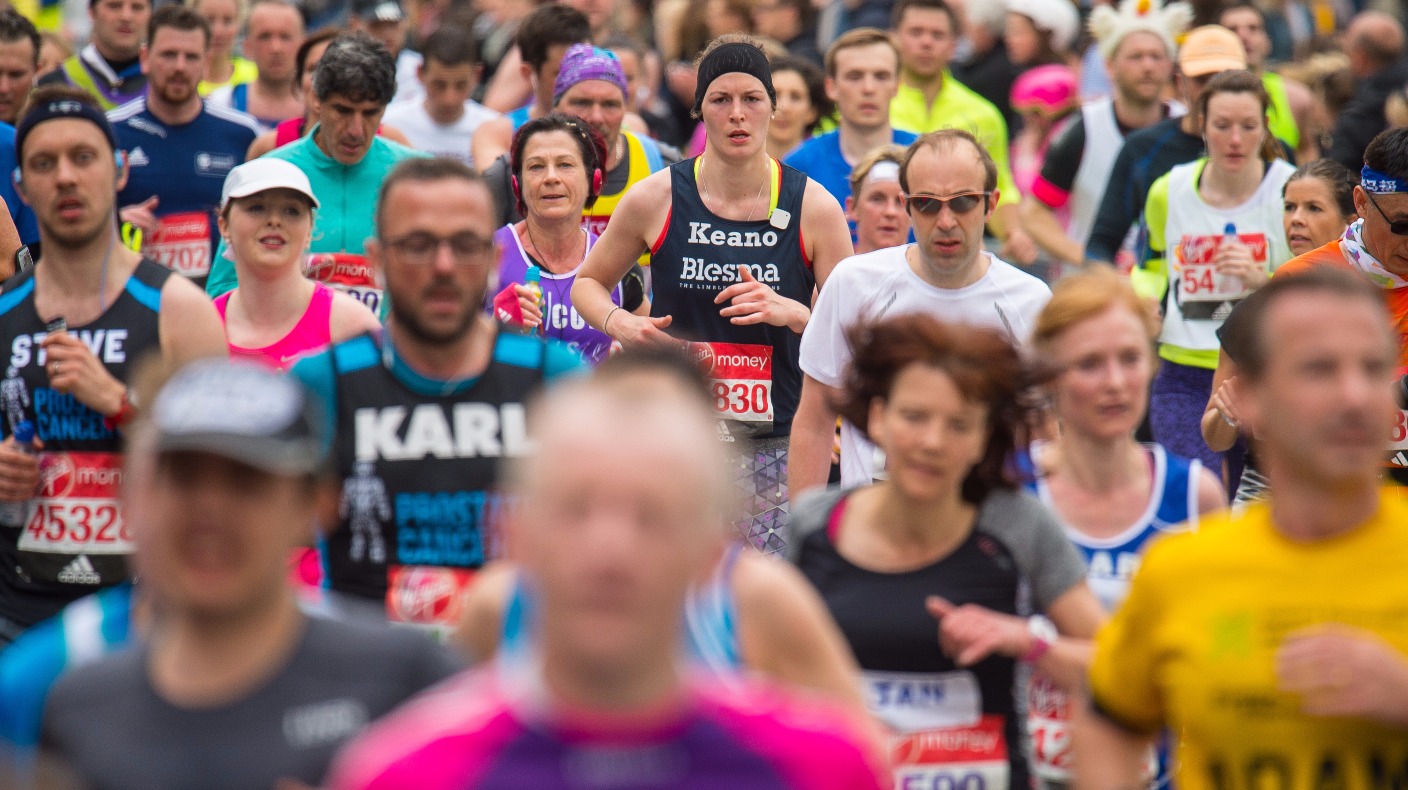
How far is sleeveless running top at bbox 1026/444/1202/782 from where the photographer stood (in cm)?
451

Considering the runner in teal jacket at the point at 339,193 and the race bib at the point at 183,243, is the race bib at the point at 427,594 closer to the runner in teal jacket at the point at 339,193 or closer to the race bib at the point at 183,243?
the runner in teal jacket at the point at 339,193

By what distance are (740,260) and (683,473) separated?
483 cm

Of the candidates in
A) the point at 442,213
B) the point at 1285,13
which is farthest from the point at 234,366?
the point at 1285,13

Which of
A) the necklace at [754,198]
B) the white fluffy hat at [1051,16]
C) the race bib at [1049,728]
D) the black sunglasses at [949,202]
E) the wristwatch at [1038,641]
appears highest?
the white fluffy hat at [1051,16]

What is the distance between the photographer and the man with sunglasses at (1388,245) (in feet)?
21.1

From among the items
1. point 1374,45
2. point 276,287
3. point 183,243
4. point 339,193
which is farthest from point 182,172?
point 1374,45

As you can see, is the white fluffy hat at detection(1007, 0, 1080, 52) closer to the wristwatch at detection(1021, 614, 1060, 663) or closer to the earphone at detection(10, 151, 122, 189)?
the earphone at detection(10, 151, 122, 189)

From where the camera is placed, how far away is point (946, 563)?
13.5ft

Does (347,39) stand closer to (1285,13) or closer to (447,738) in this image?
(447,738)

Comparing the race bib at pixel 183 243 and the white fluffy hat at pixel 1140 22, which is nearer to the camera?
the race bib at pixel 183 243

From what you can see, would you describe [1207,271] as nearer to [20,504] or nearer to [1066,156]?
[1066,156]

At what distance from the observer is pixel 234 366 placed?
9.21 ft

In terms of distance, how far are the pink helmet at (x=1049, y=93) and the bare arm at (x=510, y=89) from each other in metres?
3.38

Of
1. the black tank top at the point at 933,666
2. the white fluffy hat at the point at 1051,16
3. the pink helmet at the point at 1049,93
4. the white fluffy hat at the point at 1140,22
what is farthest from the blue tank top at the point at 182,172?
the white fluffy hat at the point at 1051,16
